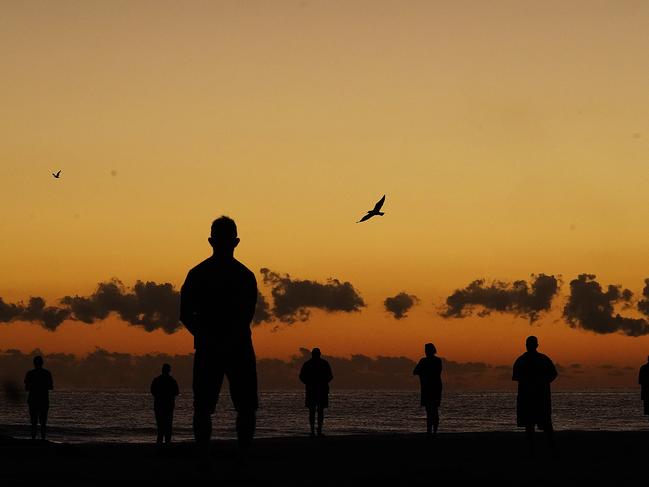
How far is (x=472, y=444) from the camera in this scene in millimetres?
18359

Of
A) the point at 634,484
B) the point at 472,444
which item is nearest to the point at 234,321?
the point at 634,484

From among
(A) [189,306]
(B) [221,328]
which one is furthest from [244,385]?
(A) [189,306]

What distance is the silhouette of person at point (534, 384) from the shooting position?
658 inches

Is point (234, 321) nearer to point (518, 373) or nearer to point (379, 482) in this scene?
point (379, 482)

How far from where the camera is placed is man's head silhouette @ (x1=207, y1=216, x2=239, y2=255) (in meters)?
9.97

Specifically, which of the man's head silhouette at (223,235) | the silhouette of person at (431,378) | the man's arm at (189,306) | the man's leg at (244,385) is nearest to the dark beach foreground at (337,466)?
the man's leg at (244,385)

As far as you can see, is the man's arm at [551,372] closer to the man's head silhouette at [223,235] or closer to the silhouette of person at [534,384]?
the silhouette of person at [534,384]

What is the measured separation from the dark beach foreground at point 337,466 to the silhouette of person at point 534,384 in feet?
1.63

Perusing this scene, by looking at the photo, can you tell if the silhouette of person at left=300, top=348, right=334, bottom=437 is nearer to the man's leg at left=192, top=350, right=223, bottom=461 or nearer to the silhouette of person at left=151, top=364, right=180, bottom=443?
the silhouette of person at left=151, top=364, right=180, bottom=443

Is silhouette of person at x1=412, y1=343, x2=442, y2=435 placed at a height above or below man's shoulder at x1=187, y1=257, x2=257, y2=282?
below

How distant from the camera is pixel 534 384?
1675 centimetres

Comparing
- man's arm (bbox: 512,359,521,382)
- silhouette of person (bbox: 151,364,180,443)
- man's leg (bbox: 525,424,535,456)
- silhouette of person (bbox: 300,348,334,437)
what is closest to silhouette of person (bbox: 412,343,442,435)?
silhouette of person (bbox: 300,348,334,437)

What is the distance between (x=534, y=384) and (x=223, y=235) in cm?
825

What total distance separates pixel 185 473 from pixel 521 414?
26.3 feet
